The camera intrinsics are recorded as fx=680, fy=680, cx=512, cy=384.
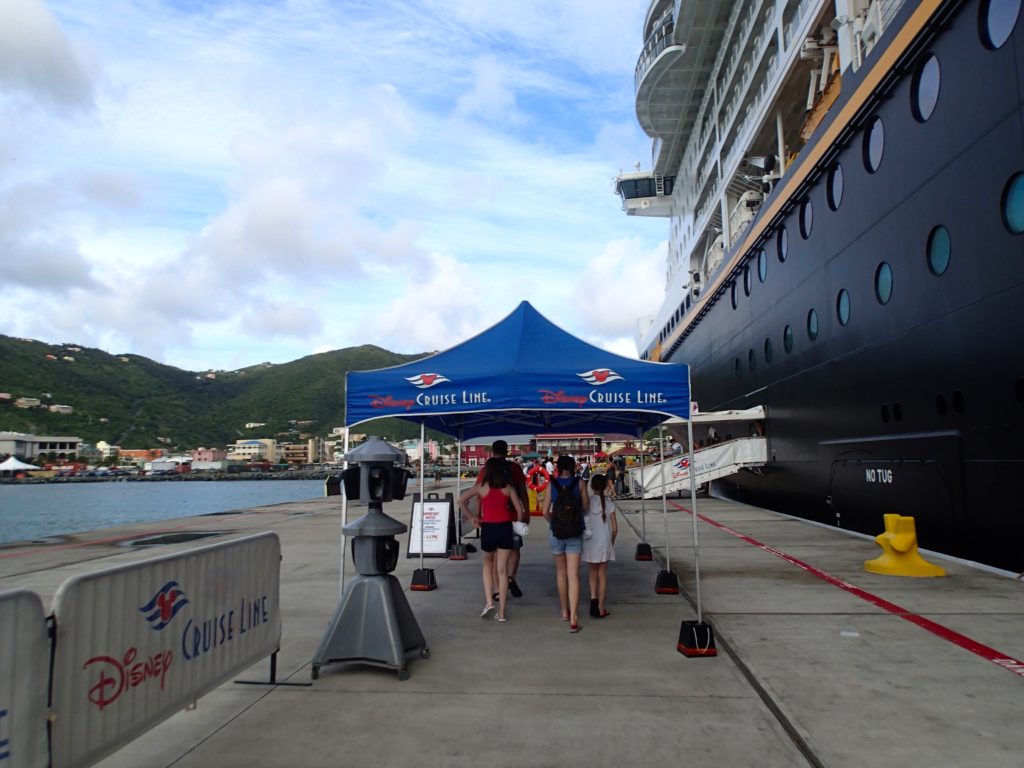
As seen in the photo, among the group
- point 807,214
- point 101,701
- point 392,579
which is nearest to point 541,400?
point 392,579

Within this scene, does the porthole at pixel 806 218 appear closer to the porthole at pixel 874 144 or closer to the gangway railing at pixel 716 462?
the porthole at pixel 874 144

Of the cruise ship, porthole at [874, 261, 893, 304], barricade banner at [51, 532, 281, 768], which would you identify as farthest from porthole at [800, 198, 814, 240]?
barricade banner at [51, 532, 281, 768]

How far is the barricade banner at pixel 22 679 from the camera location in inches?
93.5

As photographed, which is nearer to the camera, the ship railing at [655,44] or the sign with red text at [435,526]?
the sign with red text at [435,526]

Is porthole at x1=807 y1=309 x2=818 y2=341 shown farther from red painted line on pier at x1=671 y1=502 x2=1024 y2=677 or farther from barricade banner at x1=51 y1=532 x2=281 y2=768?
barricade banner at x1=51 y1=532 x2=281 y2=768

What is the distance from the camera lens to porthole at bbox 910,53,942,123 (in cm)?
920

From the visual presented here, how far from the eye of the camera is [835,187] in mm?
12578

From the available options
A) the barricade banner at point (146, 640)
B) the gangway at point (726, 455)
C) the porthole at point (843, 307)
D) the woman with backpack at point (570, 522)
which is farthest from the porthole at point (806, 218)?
the barricade banner at point (146, 640)

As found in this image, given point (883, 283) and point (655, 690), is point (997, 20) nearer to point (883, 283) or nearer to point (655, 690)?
point (883, 283)

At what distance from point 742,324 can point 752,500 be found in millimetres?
5314

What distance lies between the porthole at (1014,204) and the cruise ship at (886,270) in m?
0.02

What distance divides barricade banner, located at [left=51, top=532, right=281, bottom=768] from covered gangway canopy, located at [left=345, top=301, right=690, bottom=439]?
7.90 feet

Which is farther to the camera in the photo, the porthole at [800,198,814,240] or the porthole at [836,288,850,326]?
the porthole at [800,198,814,240]

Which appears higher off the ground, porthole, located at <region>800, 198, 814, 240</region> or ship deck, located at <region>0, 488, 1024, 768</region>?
porthole, located at <region>800, 198, 814, 240</region>
